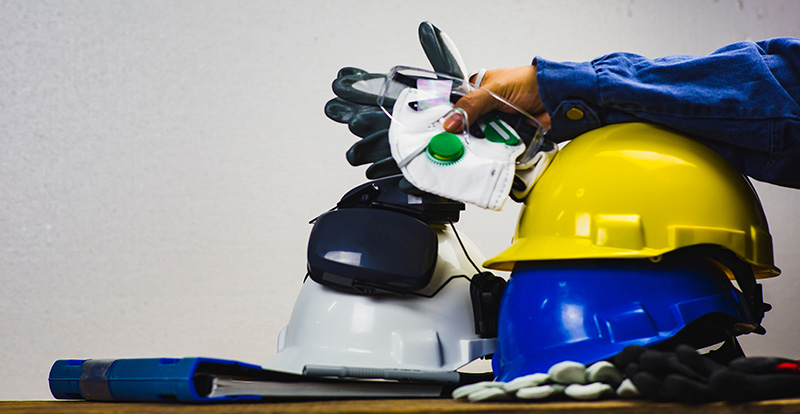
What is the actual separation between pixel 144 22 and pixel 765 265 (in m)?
1.31

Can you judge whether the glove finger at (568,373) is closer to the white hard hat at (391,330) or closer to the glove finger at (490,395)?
the glove finger at (490,395)

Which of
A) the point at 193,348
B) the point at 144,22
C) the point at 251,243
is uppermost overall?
the point at 144,22

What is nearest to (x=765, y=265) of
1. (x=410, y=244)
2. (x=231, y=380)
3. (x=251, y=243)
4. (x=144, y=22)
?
(x=410, y=244)

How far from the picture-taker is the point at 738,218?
58 centimetres

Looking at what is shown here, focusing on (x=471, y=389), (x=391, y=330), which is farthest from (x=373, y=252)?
(x=471, y=389)

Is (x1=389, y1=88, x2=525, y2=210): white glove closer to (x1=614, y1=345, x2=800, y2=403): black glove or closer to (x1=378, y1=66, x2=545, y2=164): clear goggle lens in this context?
(x1=378, y1=66, x2=545, y2=164): clear goggle lens

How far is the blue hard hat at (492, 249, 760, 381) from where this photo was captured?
530mm

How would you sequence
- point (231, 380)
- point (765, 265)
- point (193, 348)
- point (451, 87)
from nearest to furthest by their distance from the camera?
point (231, 380), point (765, 265), point (451, 87), point (193, 348)

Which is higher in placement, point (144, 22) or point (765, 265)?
point (144, 22)

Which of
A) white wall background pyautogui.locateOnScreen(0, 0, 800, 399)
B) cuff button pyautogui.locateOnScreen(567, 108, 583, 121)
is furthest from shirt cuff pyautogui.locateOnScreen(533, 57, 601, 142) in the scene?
white wall background pyautogui.locateOnScreen(0, 0, 800, 399)

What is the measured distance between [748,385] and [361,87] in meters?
0.52

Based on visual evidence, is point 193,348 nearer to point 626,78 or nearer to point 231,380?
point 231,380

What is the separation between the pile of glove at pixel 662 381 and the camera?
0.40m

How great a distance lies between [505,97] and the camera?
70 centimetres
